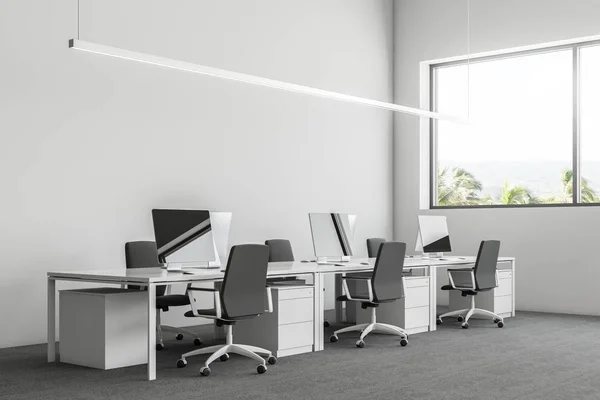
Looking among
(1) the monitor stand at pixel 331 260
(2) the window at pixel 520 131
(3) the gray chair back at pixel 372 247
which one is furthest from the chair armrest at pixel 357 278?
(2) the window at pixel 520 131

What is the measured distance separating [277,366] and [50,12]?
3999mm

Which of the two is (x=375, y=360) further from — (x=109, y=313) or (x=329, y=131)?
(x=329, y=131)

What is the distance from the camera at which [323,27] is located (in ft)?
33.5

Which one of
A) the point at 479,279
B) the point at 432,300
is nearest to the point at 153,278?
the point at 432,300

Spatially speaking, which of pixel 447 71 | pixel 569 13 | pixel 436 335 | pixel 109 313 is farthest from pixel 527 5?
pixel 109 313

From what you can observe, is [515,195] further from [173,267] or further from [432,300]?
[173,267]

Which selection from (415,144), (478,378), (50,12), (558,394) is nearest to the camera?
(558,394)

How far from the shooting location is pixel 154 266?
712cm

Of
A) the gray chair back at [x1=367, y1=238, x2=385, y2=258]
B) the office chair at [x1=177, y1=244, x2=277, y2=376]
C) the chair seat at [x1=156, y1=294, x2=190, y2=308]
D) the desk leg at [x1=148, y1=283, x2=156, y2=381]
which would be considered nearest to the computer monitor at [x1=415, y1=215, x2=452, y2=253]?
the gray chair back at [x1=367, y1=238, x2=385, y2=258]

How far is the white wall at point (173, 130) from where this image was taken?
6.96 meters

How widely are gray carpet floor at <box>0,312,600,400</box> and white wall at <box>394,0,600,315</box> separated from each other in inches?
94.1

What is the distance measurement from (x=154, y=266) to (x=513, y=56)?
241 inches

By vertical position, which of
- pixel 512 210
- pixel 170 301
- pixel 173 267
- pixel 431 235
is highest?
pixel 512 210

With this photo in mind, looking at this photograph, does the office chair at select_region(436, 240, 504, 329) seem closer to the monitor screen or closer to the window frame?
the window frame
